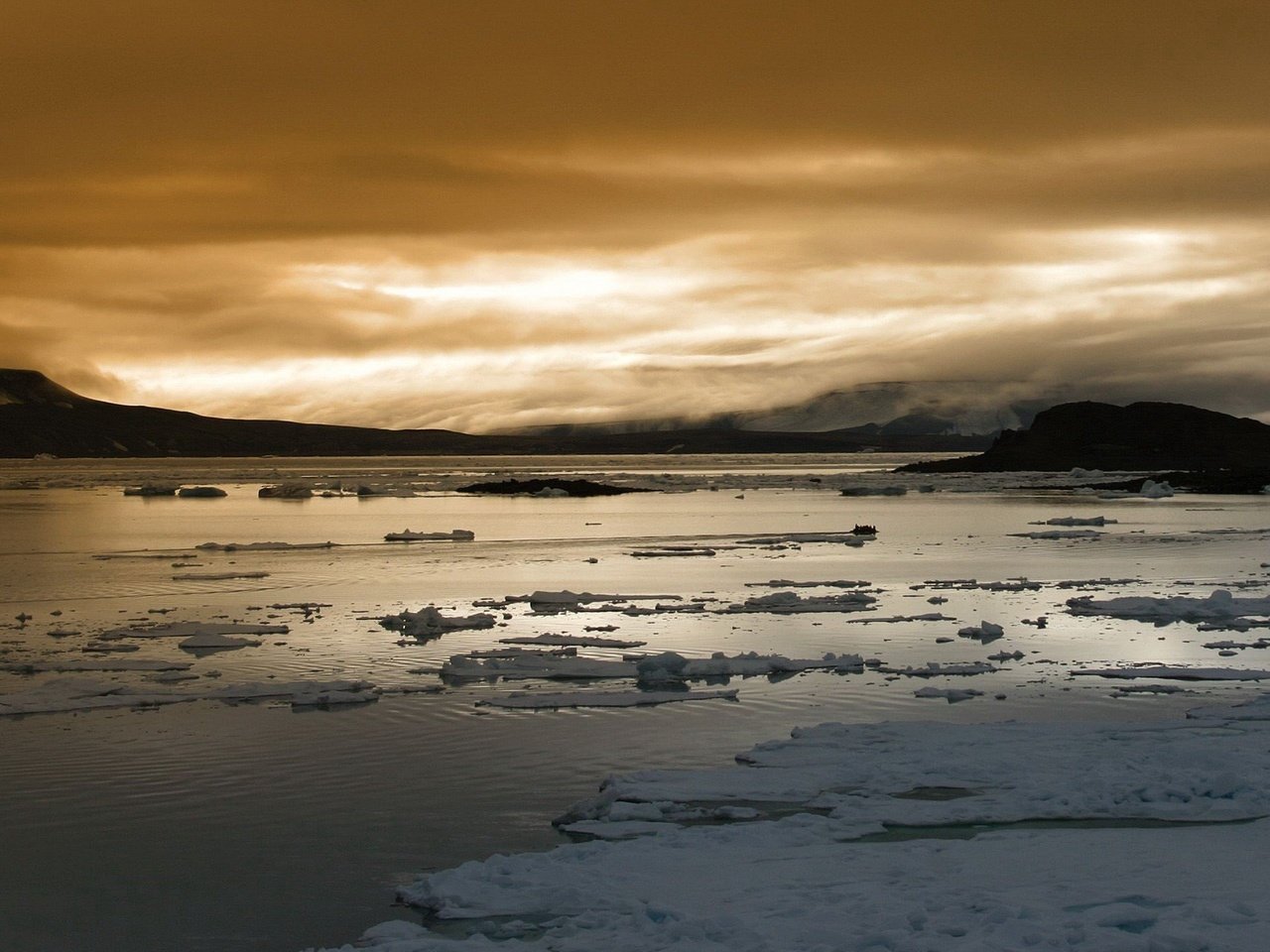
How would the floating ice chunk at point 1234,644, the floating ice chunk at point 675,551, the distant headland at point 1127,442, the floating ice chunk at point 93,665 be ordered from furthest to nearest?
1. the distant headland at point 1127,442
2. the floating ice chunk at point 675,551
3. the floating ice chunk at point 1234,644
4. the floating ice chunk at point 93,665

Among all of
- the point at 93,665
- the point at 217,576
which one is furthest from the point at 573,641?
the point at 217,576

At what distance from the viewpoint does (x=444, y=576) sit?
89.6 ft

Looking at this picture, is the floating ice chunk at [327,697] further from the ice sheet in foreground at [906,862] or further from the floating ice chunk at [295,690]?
the ice sheet in foreground at [906,862]

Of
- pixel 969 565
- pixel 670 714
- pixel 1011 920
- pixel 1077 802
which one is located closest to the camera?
pixel 1011 920

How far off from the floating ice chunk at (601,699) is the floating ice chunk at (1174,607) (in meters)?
8.48

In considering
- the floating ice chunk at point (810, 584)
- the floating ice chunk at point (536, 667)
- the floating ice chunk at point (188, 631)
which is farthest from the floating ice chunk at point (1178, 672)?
the floating ice chunk at point (188, 631)

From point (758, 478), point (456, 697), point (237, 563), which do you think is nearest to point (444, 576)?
point (237, 563)

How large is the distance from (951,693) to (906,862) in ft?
19.0

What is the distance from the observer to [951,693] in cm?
1372

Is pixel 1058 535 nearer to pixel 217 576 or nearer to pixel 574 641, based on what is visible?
pixel 217 576

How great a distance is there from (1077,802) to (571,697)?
5.80 metres

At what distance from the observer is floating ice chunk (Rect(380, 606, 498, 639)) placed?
725 inches

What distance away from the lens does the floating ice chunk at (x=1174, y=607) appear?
762 inches

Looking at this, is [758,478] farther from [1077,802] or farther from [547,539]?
[1077,802]
